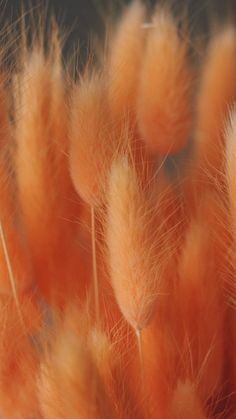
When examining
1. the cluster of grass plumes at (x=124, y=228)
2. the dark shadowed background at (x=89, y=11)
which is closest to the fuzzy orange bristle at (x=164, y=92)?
the cluster of grass plumes at (x=124, y=228)

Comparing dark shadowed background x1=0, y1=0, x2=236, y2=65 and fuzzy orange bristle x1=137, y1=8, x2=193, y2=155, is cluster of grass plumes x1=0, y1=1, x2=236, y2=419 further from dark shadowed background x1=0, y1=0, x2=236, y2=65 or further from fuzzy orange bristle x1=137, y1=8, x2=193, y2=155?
dark shadowed background x1=0, y1=0, x2=236, y2=65

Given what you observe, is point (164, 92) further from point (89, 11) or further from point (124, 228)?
point (89, 11)

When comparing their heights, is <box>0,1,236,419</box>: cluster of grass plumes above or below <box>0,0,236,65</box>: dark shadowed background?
below

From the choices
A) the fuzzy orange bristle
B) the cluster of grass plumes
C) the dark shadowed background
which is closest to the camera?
the cluster of grass plumes

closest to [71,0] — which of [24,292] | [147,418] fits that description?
[24,292]

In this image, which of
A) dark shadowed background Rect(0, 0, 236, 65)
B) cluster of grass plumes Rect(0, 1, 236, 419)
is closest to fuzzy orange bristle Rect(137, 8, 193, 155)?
cluster of grass plumes Rect(0, 1, 236, 419)

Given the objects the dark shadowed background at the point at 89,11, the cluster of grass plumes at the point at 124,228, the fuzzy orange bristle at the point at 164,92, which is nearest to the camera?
the cluster of grass plumes at the point at 124,228

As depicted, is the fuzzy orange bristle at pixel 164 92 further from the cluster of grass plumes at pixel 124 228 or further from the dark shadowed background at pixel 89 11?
the dark shadowed background at pixel 89 11

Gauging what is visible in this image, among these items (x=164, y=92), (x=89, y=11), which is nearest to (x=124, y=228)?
(x=164, y=92)
